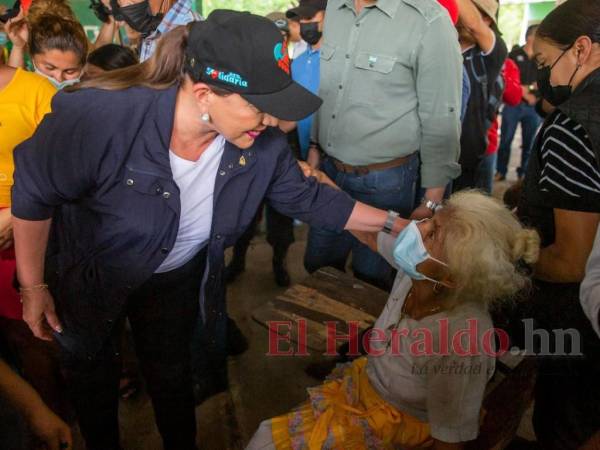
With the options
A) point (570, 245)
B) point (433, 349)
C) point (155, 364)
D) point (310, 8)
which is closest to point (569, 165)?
point (570, 245)

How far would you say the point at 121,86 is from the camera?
1356 millimetres

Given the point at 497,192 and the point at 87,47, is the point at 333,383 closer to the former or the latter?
the point at 87,47

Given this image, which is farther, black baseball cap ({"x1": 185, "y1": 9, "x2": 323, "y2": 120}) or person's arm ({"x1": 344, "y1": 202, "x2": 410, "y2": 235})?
person's arm ({"x1": 344, "y1": 202, "x2": 410, "y2": 235})

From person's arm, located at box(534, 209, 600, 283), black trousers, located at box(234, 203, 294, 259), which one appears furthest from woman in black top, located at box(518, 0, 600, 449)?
black trousers, located at box(234, 203, 294, 259)

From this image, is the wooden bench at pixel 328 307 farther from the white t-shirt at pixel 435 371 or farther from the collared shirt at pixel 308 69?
the collared shirt at pixel 308 69

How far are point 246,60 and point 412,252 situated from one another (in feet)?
2.58

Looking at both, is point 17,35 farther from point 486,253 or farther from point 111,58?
point 486,253

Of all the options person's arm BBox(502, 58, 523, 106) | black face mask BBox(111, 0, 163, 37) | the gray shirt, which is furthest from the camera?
person's arm BBox(502, 58, 523, 106)

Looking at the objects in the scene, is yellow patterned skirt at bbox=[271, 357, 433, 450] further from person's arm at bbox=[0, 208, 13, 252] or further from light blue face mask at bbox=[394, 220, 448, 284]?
person's arm at bbox=[0, 208, 13, 252]

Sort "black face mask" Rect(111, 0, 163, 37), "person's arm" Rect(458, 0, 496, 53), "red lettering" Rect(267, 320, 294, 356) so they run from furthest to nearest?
"person's arm" Rect(458, 0, 496, 53) < "black face mask" Rect(111, 0, 163, 37) < "red lettering" Rect(267, 320, 294, 356)

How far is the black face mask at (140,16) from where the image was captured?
2.45 meters

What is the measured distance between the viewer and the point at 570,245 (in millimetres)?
1408

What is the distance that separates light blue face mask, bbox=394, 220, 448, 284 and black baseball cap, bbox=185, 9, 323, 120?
560 millimetres

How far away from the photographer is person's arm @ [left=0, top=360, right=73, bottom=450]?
1.37 m
